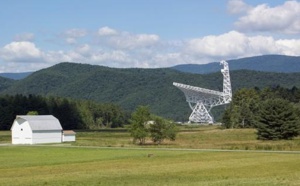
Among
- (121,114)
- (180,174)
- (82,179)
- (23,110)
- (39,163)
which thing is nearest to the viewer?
(82,179)

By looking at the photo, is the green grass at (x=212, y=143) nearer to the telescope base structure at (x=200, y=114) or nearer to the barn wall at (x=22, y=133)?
the barn wall at (x=22, y=133)

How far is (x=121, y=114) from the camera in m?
194

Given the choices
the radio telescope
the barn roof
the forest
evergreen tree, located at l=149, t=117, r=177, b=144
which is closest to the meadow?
evergreen tree, located at l=149, t=117, r=177, b=144

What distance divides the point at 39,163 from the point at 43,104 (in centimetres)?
11817

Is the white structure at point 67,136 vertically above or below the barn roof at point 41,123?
below

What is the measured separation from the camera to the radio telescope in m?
157

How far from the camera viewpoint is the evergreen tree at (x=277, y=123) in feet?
279

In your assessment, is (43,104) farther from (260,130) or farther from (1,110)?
(260,130)

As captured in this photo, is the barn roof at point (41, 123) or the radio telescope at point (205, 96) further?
the radio telescope at point (205, 96)

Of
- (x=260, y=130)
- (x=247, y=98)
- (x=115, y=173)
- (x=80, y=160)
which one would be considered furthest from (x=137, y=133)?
(x=247, y=98)

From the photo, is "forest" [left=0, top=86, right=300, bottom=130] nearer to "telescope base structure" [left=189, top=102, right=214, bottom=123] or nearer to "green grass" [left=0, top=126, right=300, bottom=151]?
"telescope base structure" [left=189, top=102, right=214, bottom=123]

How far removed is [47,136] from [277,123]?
1487 inches

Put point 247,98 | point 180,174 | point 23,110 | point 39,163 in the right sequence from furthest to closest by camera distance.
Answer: point 23,110, point 247,98, point 39,163, point 180,174

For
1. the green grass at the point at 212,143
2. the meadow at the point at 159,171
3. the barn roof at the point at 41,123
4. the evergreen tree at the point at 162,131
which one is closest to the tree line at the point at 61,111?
the barn roof at the point at 41,123
